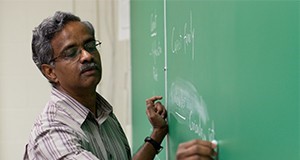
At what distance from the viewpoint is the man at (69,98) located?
1365 millimetres

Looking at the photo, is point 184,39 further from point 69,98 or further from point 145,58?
point 145,58

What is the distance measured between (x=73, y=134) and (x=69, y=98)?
0.17m

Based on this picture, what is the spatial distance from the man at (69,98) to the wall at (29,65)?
6.35ft

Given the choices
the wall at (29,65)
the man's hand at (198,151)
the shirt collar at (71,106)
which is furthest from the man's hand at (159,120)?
the wall at (29,65)

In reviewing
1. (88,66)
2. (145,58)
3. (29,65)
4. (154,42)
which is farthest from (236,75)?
(29,65)

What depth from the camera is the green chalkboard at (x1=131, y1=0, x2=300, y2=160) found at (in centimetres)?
68

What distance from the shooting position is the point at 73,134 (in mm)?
1396

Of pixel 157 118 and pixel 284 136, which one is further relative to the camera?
pixel 157 118

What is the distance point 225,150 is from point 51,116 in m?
0.59

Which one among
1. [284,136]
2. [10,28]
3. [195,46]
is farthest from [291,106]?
[10,28]

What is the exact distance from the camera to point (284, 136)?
69 cm

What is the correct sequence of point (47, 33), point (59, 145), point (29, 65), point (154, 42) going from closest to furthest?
point (59, 145) < point (47, 33) < point (154, 42) < point (29, 65)

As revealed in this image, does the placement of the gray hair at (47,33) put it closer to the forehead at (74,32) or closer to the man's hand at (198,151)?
the forehead at (74,32)

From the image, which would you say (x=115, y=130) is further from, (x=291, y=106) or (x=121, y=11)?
(x=121, y=11)
